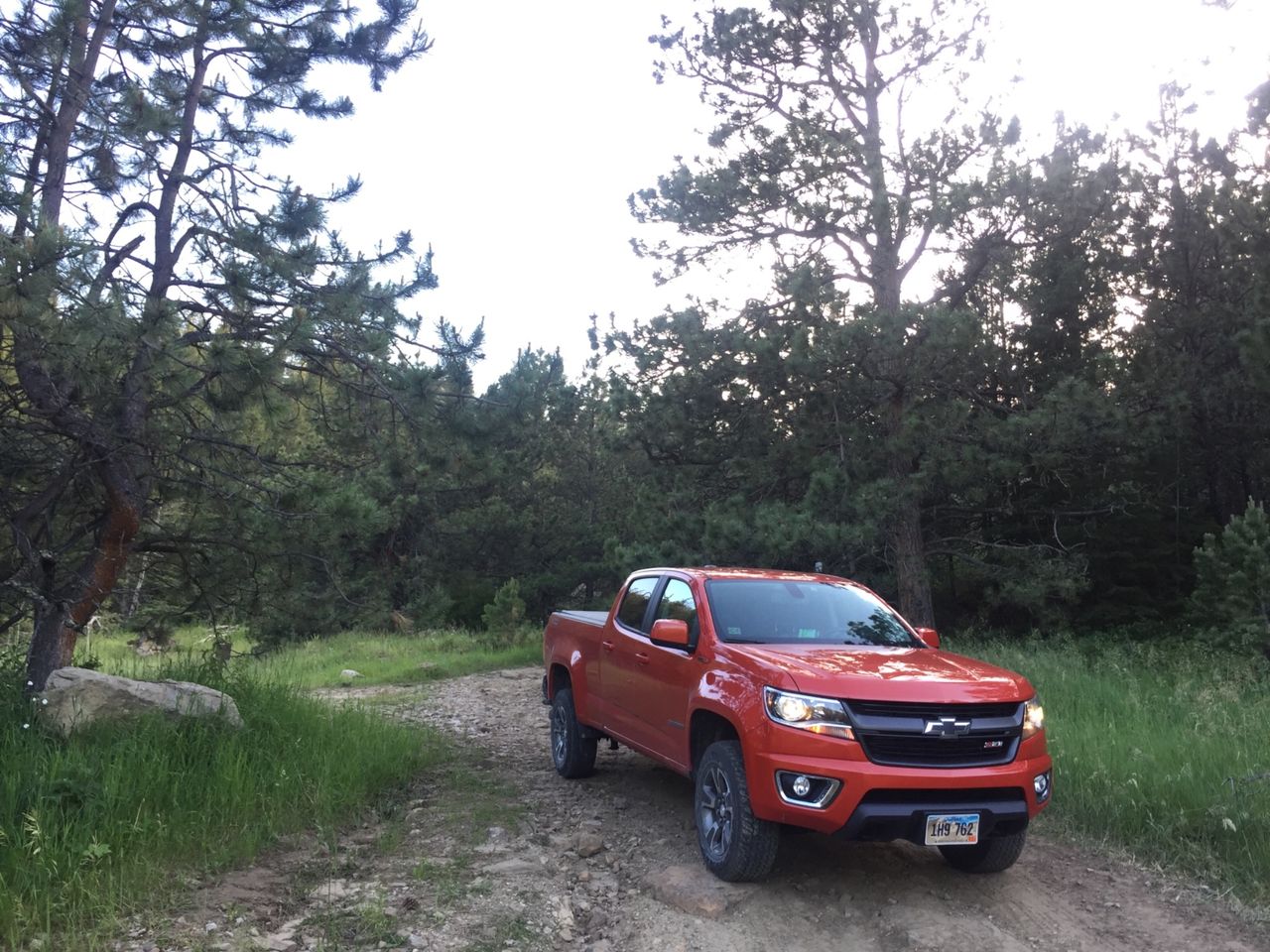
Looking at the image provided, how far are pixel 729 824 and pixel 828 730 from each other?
858mm

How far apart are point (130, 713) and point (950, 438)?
12.0 m

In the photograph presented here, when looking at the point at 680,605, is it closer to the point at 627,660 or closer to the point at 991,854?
the point at 627,660

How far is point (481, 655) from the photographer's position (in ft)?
64.6

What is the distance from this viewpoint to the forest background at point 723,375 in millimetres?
7828

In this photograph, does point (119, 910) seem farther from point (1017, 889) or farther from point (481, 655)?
point (481, 655)

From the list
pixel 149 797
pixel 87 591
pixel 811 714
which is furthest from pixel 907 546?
pixel 149 797

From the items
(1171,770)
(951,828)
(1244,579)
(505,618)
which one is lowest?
(505,618)

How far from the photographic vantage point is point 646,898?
5.41 meters

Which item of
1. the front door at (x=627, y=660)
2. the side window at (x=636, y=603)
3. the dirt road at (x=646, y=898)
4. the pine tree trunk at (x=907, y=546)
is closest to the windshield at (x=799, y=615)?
the front door at (x=627, y=660)

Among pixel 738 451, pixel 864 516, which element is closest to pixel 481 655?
pixel 738 451

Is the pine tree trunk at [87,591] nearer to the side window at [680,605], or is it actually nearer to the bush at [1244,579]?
the side window at [680,605]

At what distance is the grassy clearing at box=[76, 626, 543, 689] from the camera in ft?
53.6

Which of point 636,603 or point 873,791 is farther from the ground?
point 636,603

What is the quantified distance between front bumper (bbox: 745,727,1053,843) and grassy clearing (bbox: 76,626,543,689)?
29.5 ft
